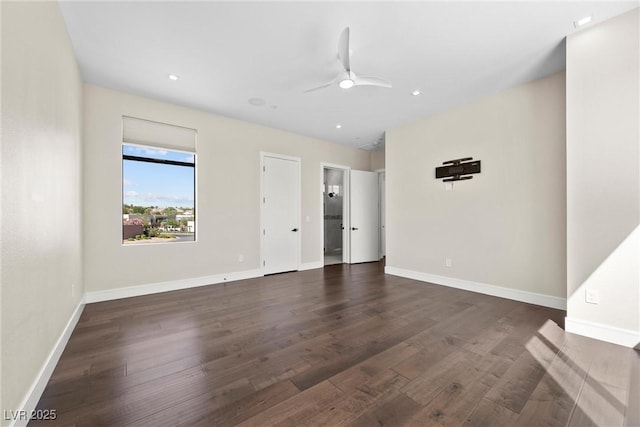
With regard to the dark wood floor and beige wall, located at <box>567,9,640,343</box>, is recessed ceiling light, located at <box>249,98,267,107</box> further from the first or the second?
beige wall, located at <box>567,9,640,343</box>

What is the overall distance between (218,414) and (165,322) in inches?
69.3

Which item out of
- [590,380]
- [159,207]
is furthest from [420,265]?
[159,207]

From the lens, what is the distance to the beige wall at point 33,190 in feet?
4.45

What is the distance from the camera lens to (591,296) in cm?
259

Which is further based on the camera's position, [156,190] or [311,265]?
[311,265]

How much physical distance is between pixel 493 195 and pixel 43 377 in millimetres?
5133

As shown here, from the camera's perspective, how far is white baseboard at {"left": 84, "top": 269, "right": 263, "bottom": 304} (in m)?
3.63

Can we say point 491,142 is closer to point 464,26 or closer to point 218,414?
point 464,26

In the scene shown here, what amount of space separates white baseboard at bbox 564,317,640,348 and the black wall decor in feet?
7.51

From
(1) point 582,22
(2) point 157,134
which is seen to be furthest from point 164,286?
(1) point 582,22

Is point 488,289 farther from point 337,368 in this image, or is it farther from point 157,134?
point 157,134

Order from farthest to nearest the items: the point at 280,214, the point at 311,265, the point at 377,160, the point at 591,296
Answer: the point at 377,160, the point at 311,265, the point at 280,214, the point at 591,296

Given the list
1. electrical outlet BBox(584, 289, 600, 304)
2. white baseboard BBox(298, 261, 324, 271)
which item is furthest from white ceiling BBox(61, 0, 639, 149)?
white baseboard BBox(298, 261, 324, 271)

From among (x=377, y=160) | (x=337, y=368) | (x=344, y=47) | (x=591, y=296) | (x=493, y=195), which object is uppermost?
(x=344, y=47)
